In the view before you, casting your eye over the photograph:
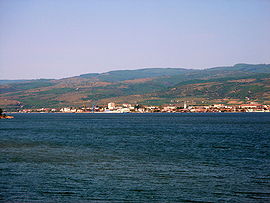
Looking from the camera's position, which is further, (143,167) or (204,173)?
(143,167)

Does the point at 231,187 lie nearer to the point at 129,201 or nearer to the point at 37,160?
the point at 129,201

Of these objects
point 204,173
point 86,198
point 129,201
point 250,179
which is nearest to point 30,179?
point 86,198

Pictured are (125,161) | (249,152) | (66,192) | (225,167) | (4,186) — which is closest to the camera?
(66,192)

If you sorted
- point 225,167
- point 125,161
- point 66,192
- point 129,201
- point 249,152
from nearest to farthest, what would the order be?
point 129,201, point 66,192, point 225,167, point 125,161, point 249,152

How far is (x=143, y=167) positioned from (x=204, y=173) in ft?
17.4

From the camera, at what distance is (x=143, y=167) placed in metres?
32.9

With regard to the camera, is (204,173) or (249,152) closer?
(204,173)

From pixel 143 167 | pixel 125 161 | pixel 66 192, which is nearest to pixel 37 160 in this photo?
pixel 125 161

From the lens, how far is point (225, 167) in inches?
1275

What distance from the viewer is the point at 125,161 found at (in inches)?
1433

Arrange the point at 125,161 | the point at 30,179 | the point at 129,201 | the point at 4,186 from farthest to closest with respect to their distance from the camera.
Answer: the point at 125,161 < the point at 30,179 < the point at 4,186 < the point at 129,201

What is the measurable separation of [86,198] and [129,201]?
2371 mm

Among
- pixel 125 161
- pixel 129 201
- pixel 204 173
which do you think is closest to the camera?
pixel 129 201

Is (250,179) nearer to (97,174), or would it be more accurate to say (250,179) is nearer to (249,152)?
(97,174)
